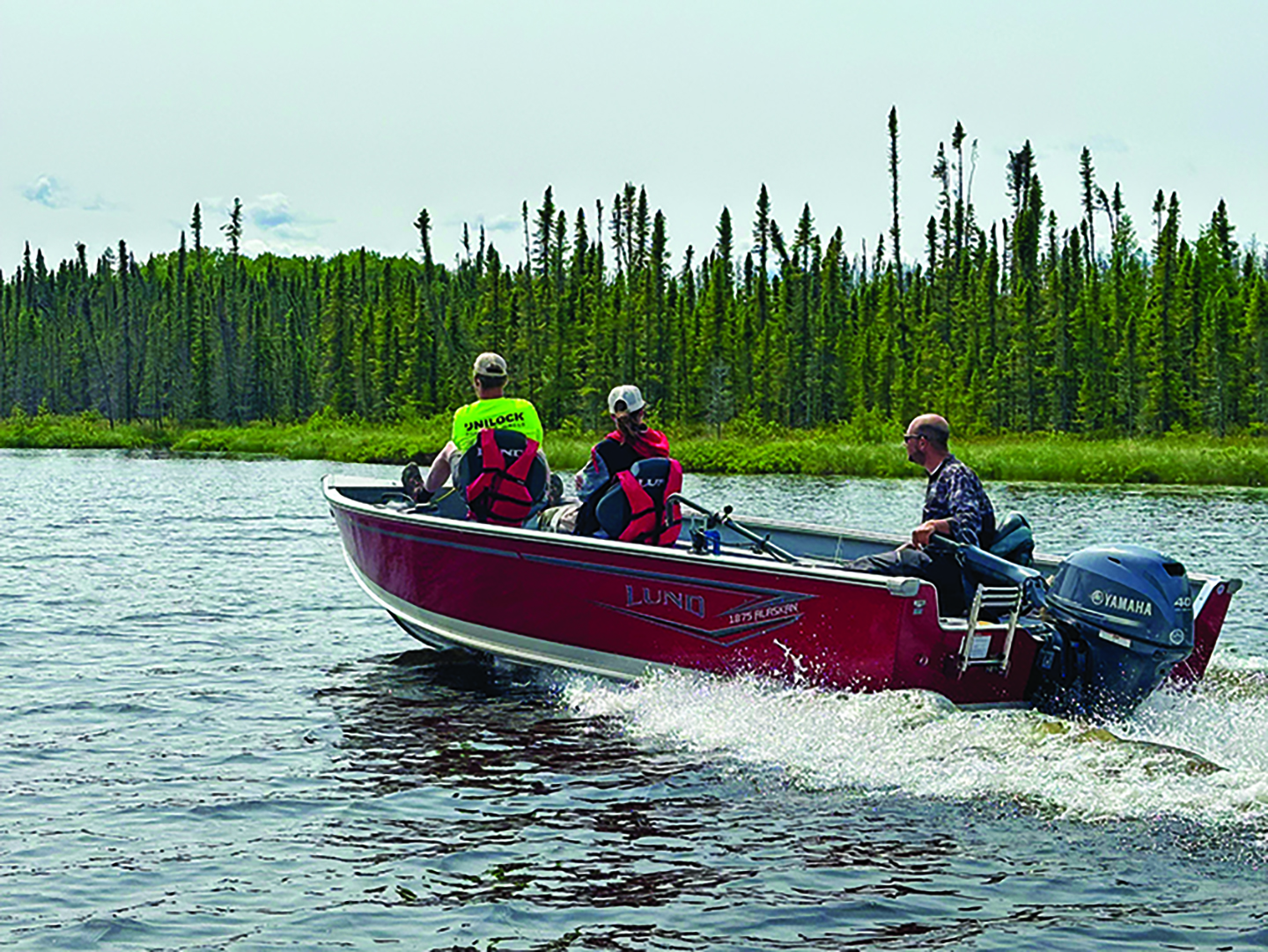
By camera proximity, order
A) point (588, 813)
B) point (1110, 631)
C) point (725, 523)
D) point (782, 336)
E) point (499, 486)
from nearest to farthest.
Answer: point (588, 813)
point (1110, 631)
point (725, 523)
point (499, 486)
point (782, 336)

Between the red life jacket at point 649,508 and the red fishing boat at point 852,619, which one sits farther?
the red life jacket at point 649,508

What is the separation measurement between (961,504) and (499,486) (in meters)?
3.74

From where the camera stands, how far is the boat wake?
7301mm

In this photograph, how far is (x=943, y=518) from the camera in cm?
886

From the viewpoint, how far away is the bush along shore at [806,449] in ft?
130

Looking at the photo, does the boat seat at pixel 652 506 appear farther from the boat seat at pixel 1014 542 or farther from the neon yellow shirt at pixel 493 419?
the boat seat at pixel 1014 542

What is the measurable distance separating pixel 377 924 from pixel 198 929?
0.74 m

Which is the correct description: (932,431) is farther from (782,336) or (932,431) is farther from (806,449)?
(782,336)

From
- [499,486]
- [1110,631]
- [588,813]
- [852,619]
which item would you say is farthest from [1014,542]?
[499,486]

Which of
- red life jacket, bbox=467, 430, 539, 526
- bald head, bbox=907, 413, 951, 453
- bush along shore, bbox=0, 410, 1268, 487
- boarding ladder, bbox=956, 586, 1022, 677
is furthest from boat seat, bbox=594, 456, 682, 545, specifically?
bush along shore, bbox=0, 410, 1268, 487

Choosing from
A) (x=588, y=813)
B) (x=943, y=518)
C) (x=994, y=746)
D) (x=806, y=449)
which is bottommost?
(x=588, y=813)

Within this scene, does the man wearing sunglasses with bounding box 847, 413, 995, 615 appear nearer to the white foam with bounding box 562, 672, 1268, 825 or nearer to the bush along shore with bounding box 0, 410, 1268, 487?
the white foam with bounding box 562, 672, 1268, 825

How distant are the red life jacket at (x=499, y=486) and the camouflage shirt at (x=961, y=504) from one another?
3.37 metres

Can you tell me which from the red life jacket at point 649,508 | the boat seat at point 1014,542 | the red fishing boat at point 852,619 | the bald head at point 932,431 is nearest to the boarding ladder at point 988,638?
the red fishing boat at point 852,619
